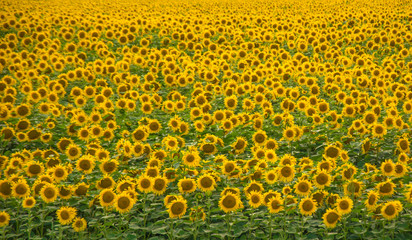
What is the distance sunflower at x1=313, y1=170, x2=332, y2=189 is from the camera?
4.96 metres

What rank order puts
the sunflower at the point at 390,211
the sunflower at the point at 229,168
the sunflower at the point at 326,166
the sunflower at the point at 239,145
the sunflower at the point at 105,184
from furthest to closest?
the sunflower at the point at 239,145 < the sunflower at the point at 229,168 < the sunflower at the point at 326,166 < the sunflower at the point at 105,184 < the sunflower at the point at 390,211

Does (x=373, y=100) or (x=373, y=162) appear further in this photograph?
(x=373, y=100)

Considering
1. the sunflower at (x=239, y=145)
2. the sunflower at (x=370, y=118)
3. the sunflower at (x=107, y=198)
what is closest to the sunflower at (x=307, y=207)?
the sunflower at (x=239, y=145)

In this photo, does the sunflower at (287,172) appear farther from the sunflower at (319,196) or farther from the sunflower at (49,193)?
the sunflower at (49,193)

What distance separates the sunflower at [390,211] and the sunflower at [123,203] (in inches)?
109

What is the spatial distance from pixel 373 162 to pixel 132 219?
3957 millimetres

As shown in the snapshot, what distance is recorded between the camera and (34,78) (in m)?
9.80

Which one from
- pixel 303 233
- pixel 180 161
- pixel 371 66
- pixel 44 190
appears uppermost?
pixel 371 66

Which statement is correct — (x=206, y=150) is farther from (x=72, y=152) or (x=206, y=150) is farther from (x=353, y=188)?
(x=353, y=188)

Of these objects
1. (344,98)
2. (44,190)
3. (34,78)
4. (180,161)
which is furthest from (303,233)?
(34,78)

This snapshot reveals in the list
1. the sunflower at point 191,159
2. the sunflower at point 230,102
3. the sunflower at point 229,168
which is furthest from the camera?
the sunflower at point 230,102

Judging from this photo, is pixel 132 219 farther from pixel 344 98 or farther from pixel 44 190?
pixel 344 98

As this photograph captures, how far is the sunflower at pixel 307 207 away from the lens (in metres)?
4.57

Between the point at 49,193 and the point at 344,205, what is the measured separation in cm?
340
